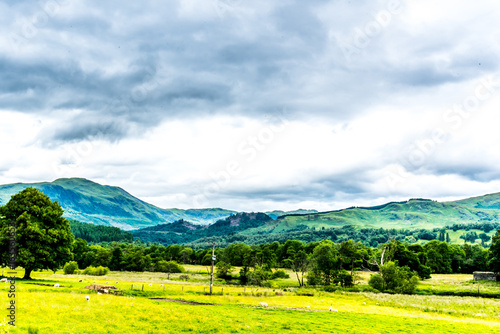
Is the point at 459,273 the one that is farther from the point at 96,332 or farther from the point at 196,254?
→ the point at 96,332

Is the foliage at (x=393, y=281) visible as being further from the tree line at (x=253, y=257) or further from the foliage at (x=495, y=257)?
the foliage at (x=495, y=257)

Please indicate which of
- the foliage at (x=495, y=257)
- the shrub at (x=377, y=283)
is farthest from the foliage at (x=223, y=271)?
the foliage at (x=495, y=257)

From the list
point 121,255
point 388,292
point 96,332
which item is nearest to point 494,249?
point 388,292

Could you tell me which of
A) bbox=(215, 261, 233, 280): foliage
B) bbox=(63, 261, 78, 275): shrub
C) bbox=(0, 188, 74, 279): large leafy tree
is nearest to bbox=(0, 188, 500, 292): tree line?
bbox=(0, 188, 74, 279): large leafy tree

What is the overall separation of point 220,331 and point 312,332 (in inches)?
336

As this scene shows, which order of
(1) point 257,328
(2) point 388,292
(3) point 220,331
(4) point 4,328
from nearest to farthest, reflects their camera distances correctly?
(4) point 4,328, (3) point 220,331, (1) point 257,328, (2) point 388,292

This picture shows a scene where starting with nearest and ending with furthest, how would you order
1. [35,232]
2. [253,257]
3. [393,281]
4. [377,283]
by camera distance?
1. [35,232]
2. [393,281]
3. [377,283]
4. [253,257]

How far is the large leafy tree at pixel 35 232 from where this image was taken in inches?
2292

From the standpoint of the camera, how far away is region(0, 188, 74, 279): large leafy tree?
58.2 meters

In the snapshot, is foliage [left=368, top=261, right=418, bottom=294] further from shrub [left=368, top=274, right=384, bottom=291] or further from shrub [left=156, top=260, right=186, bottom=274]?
shrub [left=156, top=260, right=186, bottom=274]

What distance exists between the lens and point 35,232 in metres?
58.8

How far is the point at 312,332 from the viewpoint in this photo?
3148cm

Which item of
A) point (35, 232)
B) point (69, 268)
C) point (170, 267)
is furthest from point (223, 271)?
point (35, 232)

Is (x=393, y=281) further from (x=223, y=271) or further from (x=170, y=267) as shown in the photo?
(x=170, y=267)
